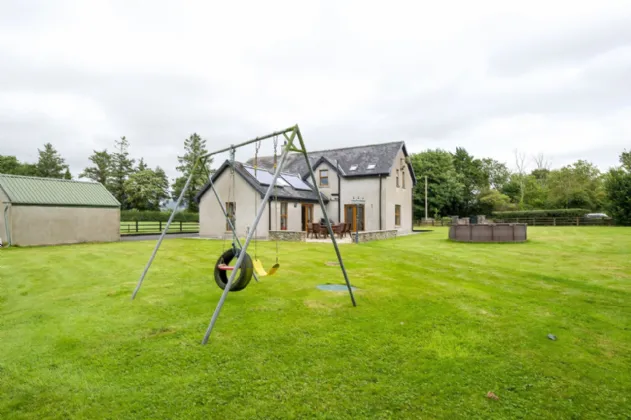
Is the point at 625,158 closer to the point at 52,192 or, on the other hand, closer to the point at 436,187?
the point at 436,187

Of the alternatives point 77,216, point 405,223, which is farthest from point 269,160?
point 77,216

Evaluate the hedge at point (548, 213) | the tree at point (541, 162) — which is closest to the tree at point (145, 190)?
the hedge at point (548, 213)

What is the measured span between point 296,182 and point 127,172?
50042 millimetres

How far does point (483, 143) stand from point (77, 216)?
72.1 metres

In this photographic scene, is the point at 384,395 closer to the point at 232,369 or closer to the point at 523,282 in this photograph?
the point at 232,369

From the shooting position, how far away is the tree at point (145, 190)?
175 ft

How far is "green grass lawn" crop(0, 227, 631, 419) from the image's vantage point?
10.9 ft

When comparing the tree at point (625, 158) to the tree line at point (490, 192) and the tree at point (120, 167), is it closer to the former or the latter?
the tree line at point (490, 192)

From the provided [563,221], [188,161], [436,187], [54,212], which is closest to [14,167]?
[188,161]

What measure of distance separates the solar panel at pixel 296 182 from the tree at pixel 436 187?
28.5 meters

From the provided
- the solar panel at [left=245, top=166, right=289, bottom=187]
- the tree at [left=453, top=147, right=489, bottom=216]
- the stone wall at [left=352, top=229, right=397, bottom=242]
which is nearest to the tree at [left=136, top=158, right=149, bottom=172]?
the solar panel at [left=245, top=166, right=289, bottom=187]

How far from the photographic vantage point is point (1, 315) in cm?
612

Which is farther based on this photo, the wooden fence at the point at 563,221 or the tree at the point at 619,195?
the wooden fence at the point at 563,221

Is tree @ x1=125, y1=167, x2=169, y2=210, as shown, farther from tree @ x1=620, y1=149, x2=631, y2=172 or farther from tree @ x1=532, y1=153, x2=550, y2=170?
Result: tree @ x1=620, y1=149, x2=631, y2=172
